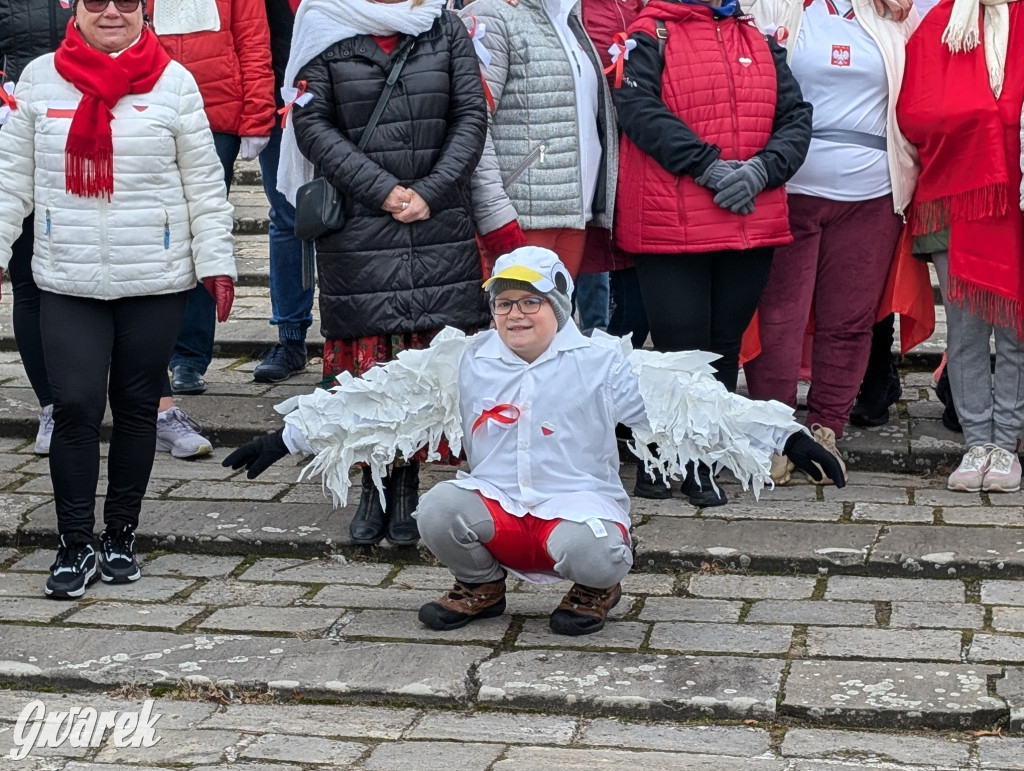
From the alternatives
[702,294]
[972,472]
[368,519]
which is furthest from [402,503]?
[972,472]

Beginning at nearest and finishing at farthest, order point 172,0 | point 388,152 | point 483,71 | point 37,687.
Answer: point 37,687 < point 388,152 < point 483,71 < point 172,0

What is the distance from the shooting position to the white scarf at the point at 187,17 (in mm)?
6203

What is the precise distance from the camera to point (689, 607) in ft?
15.3

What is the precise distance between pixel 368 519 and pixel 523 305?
117cm

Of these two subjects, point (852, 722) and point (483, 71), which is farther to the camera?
point (483, 71)

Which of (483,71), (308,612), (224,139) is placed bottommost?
(308,612)

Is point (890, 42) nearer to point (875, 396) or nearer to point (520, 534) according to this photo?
point (875, 396)

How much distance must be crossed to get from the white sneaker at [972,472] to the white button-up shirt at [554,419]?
1.66 m

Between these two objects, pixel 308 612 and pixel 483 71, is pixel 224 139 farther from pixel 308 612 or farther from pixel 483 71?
pixel 308 612

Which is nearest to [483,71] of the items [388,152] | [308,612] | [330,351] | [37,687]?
[388,152]

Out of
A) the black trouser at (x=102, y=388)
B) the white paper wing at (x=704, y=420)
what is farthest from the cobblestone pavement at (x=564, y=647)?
the white paper wing at (x=704, y=420)

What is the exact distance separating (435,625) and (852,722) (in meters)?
1.20

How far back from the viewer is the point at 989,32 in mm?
5352

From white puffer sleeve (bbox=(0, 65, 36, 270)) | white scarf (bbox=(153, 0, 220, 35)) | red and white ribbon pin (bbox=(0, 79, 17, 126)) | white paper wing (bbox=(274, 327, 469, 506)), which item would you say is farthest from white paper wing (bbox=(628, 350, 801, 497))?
white scarf (bbox=(153, 0, 220, 35))
